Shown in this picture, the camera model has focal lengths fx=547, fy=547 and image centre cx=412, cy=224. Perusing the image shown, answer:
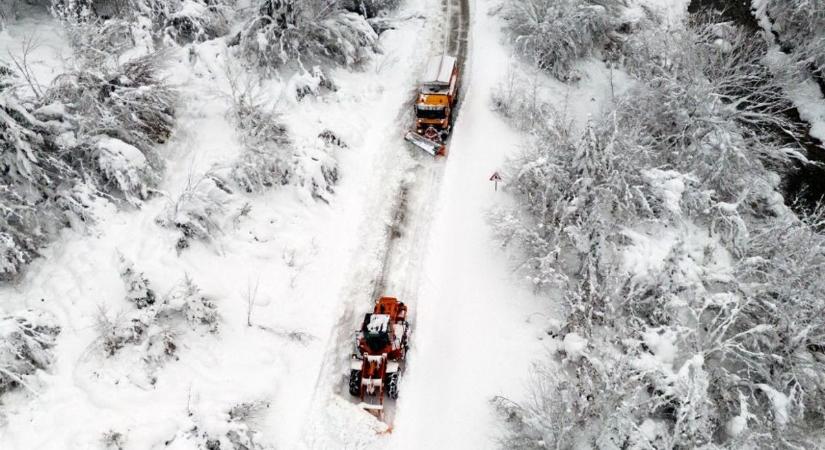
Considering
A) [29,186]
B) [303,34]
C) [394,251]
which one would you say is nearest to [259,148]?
[394,251]

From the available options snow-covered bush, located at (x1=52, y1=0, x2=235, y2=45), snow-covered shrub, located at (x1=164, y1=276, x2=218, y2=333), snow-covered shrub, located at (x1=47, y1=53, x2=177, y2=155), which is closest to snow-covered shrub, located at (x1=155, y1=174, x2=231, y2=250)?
snow-covered shrub, located at (x1=164, y1=276, x2=218, y2=333)

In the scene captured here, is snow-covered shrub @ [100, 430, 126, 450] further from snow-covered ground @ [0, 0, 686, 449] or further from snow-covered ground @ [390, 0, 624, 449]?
snow-covered ground @ [390, 0, 624, 449]

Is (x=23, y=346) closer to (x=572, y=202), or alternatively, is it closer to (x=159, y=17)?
(x=159, y=17)

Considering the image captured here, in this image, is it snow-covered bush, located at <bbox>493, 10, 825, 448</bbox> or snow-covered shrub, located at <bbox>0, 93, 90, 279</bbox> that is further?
snow-covered shrub, located at <bbox>0, 93, 90, 279</bbox>

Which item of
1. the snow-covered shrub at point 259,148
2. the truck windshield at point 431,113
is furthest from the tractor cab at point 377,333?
the truck windshield at point 431,113

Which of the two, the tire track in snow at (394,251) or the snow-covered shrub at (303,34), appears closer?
the tire track in snow at (394,251)

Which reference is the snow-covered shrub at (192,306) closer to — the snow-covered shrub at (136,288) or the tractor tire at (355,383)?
the snow-covered shrub at (136,288)

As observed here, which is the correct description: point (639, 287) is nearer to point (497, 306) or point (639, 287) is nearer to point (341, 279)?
point (497, 306)

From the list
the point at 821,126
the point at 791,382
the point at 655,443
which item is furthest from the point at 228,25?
the point at 821,126
